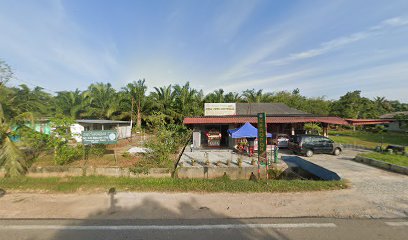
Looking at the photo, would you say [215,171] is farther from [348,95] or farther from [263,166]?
[348,95]

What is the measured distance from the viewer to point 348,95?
45.9m

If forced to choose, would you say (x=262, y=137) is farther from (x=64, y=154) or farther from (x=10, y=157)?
(x=10, y=157)

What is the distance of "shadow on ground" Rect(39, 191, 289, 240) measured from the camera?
14.4 ft

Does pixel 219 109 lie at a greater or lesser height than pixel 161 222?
greater

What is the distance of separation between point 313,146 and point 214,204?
1089 centimetres

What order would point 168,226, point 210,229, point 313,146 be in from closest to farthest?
point 210,229, point 168,226, point 313,146

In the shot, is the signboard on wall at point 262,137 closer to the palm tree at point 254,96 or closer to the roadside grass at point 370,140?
the roadside grass at point 370,140

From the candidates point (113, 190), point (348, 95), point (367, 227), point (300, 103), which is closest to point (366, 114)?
point (348, 95)

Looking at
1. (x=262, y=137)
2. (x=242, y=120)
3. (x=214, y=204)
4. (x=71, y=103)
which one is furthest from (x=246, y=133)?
(x=71, y=103)

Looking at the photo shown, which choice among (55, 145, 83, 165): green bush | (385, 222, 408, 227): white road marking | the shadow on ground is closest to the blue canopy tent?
the shadow on ground

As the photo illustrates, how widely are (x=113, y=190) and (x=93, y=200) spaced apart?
0.85 meters

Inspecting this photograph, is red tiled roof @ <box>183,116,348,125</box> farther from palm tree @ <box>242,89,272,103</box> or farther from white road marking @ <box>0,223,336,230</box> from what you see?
palm tree @ <box>242,89,272,103</box>

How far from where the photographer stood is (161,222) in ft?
16.6

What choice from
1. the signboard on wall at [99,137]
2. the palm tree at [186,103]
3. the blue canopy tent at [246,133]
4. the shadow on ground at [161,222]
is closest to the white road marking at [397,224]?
the shadow on ground at [161,222]
